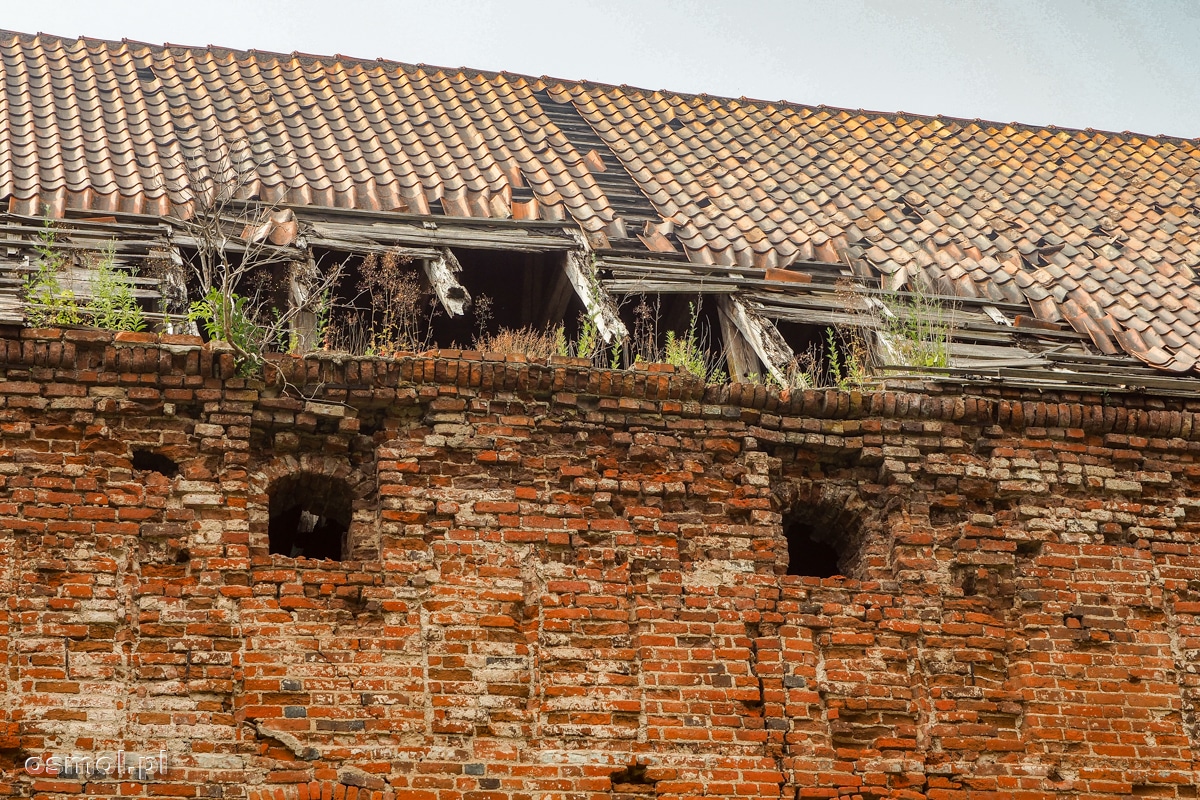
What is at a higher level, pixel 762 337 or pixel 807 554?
pixel 762 337

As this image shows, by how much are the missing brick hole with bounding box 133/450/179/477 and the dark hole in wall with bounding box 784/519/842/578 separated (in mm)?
3698

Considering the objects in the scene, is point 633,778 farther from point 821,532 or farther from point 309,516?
point 309,516

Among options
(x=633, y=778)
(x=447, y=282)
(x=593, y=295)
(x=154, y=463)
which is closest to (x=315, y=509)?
(x=154, y=463)

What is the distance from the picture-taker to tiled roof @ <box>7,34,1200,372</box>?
10.1 metres

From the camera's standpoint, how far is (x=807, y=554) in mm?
9281

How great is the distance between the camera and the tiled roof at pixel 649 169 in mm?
10078

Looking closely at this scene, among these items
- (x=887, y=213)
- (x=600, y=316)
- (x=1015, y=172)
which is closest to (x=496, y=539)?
(x=600, y=316)

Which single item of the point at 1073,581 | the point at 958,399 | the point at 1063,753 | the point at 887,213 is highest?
the point at 887,213

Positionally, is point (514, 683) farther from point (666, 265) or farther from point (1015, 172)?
point (1015, 172)

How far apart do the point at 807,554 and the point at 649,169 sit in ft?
12.2

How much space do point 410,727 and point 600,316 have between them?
3017 mm

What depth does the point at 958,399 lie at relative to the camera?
29.5 ft

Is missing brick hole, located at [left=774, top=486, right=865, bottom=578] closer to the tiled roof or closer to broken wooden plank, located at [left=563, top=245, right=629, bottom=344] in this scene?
broken wooden plank, located at [left=563, top=245, right=629, bottom=344]

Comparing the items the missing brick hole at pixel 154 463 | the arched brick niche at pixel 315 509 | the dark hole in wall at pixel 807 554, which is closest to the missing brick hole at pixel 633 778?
the arched brick niche at pixel 315 509
